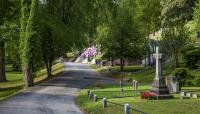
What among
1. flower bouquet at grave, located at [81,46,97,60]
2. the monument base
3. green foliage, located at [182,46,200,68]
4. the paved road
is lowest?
the paved road

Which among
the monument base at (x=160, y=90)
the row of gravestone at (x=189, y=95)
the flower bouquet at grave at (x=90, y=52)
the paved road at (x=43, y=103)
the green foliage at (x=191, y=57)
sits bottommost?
the paved road at (x=43, y=103)

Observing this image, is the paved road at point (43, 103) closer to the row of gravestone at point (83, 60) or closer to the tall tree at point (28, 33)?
the tall tree at point (28, 33)

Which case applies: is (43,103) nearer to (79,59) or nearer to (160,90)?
(160,90)

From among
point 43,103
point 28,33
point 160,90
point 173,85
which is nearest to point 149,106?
point 160,90

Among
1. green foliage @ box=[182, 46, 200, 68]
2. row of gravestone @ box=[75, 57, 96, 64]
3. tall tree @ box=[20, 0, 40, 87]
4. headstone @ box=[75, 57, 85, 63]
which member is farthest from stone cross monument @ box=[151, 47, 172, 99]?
headstone @ box=[75, 57, 85, 63]

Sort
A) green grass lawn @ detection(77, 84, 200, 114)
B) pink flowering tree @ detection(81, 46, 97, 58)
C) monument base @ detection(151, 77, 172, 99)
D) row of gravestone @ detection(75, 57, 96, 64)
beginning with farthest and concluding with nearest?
row of gravestone @ detection(75, 57, 96, 64), pink flowering tree @ detection(81, 46, 97, 58), monument base @ detection(151, 77, 172, 99), green grass lawn @ detection(77, 84, 200, 114)

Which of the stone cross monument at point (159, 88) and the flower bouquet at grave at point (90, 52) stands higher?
the flower bouquet at grave at point (90, 52)

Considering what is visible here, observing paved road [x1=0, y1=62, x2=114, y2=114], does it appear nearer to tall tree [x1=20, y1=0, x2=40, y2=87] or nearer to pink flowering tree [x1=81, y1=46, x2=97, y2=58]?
tall tree [x1=20, y1=0, x2=40, y2=87]

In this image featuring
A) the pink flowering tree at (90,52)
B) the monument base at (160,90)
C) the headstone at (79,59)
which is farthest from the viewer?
the headstone at (79,59)

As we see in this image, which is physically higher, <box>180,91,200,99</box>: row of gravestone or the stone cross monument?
the stone cross monument

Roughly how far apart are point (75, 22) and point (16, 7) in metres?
6.57

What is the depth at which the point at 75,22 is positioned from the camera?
47.2 metres

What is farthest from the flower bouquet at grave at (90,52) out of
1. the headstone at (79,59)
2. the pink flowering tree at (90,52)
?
the headstone at (79,59)

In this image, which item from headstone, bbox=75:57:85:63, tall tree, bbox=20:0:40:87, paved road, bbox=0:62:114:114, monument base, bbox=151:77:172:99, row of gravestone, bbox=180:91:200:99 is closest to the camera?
paved road, bbox=0:62:114:114
